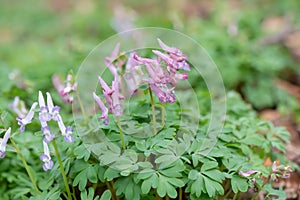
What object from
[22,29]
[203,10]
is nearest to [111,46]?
[203,10]

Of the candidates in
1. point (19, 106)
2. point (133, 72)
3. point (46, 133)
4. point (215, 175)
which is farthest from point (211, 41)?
point (46, 133)

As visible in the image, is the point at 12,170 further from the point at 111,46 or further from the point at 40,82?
the point at 111,46

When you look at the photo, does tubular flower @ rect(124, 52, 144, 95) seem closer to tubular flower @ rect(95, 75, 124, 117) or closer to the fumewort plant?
the fumewort plant

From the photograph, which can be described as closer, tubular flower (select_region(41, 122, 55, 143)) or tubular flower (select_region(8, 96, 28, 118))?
tubular flower (select_region(41, 122, 55, 143))

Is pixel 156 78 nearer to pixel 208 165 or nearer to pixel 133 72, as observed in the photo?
pixel 133 72

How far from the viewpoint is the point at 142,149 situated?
2.02m

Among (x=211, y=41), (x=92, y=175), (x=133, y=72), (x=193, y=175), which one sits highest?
(x=211, y=41)

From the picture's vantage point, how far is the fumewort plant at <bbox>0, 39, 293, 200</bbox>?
1987mm

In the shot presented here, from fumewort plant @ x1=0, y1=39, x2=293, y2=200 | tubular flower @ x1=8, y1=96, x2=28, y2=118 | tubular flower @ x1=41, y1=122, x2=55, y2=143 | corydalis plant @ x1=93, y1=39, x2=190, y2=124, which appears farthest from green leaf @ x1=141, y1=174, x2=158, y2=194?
tubular flower @ x1=8, y1=96, x2=28, y2=118

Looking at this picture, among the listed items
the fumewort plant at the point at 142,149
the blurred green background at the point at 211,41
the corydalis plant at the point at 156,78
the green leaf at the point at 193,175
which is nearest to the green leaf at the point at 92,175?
the fumewort plant at the point at 142,149

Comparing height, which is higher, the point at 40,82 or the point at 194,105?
the point at 40,82

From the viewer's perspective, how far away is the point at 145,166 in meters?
1.96

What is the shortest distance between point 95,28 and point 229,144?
531 cm

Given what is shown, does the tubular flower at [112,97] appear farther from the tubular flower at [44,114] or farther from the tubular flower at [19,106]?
the tubular flower at [19,106]
